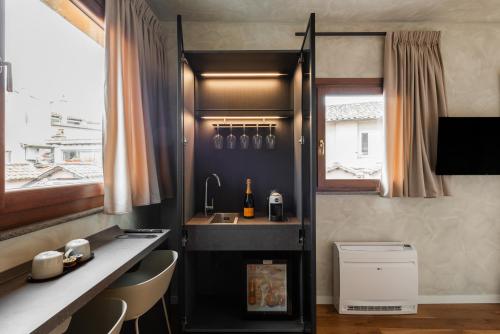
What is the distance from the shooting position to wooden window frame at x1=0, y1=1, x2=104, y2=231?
104 cm

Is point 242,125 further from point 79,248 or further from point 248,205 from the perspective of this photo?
point 79,248

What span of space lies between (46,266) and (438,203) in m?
2.99

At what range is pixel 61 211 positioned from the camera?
137 cm

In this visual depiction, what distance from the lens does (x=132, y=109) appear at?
1.74m

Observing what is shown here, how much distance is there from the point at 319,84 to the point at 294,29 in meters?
0.58

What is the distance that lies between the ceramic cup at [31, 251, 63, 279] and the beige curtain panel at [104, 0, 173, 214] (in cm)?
52

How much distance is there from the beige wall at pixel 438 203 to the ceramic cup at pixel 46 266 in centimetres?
206

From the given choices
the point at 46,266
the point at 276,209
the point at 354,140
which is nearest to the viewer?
the point at 46,266

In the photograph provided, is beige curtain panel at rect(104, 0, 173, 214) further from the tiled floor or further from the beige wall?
the tiled floor

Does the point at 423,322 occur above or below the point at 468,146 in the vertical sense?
below

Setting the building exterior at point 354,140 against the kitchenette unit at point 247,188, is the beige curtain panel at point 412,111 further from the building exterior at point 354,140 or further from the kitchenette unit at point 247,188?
the kitchenette unit at point 247,188

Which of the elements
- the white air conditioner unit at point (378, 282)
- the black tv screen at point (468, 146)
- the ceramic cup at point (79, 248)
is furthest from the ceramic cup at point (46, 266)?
the black tv screen at point (468, 146)

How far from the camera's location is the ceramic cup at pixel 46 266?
100cm

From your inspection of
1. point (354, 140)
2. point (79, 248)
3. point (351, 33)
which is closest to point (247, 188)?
point (354, 140)
